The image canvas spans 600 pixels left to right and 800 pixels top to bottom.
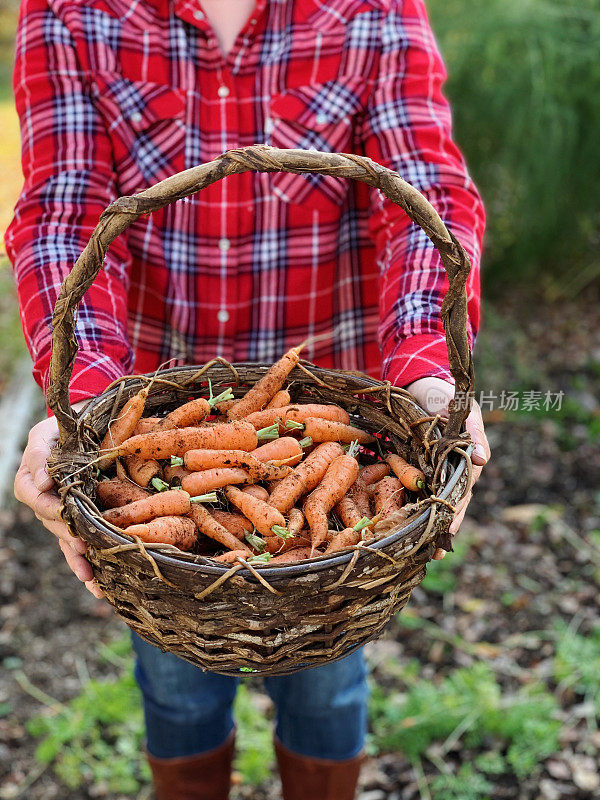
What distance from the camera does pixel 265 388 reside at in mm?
1777

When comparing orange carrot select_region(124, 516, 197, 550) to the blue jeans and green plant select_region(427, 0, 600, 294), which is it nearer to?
the blue jeans

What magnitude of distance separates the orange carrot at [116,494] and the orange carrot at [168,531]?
0.35ft

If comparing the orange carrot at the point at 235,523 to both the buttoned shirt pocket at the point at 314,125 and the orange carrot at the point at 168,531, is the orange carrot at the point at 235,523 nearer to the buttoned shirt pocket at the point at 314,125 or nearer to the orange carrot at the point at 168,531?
the orange carrot at the point at 168,531

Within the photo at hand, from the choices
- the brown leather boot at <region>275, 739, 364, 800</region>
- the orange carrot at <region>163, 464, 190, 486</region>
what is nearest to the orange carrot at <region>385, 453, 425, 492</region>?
the orange carrot at <region>163, 464, 190, 486</region>

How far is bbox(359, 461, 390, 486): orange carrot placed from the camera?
168 cm

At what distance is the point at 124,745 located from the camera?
247 cm

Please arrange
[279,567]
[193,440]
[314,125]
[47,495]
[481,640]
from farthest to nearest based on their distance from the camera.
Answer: [481,640], [314,125], [193,440], [47,495], [279,567]

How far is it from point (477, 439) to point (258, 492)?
460 mm

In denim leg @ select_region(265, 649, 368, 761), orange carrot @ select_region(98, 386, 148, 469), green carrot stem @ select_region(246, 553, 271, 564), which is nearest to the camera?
green carrot stem @ select_region(246, 553, 271, 564)

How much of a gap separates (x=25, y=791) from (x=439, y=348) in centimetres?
182

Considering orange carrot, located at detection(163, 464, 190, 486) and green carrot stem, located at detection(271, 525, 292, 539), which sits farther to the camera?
orange carrot, located at detection(163, 464, 190, 486)

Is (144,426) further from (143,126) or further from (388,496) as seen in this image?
(143,126)

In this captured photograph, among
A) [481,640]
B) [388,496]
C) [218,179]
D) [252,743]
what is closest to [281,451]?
[388,496]

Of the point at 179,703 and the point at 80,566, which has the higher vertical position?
the point at 80,566
